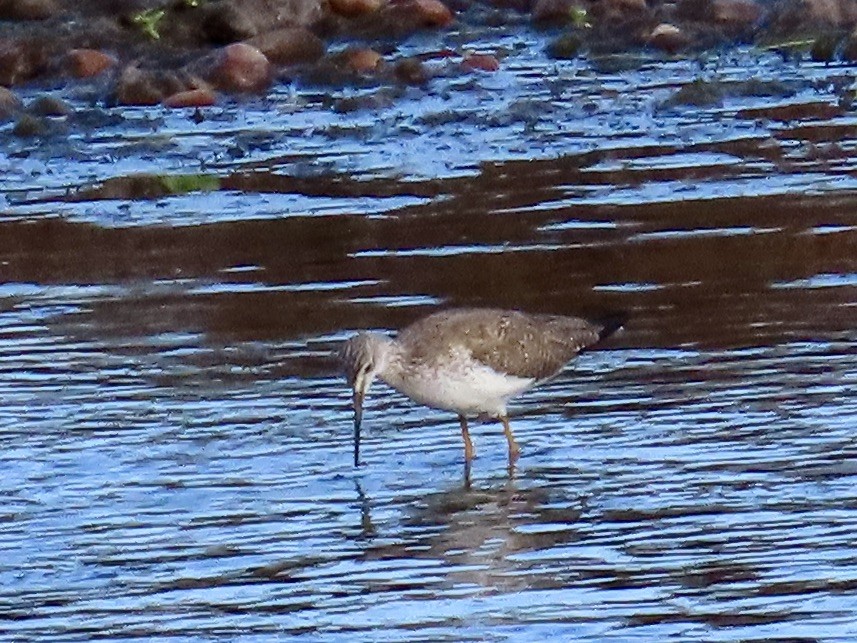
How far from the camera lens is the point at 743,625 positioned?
7035 millimetres

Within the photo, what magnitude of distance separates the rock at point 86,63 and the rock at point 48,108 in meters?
1.15

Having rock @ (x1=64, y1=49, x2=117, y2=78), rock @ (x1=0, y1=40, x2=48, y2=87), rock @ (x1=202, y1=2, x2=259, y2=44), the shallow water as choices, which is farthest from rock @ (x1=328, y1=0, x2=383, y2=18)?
the shallow water

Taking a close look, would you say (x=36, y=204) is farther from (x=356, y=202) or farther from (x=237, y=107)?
(x=237, y=107)

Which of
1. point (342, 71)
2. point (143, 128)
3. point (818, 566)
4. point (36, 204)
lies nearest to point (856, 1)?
point (342, 71)

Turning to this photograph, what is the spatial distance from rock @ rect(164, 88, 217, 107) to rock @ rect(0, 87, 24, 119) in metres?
1.01

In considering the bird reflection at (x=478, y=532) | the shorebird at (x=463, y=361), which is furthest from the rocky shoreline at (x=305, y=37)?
the bird reflection at (x=478, y=532)

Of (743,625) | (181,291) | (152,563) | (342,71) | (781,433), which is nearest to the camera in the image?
(743,625)

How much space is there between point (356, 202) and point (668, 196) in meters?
1.74

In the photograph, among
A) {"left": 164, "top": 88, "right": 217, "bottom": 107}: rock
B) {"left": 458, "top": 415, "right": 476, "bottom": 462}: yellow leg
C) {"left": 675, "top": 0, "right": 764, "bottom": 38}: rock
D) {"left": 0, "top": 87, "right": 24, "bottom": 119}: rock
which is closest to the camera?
{"left": 458, "top": 415, "right": 476, "bottom": 462}: yellow leg

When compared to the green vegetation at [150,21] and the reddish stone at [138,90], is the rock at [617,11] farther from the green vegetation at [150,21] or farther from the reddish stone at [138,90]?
the reddish stone at [138,90]

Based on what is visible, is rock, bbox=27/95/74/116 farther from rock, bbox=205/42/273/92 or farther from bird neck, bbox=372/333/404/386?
bird neck, bbox=372/333/404/386

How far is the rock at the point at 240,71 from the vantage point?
17.1 meters

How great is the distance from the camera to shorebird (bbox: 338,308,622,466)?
29.6 ft

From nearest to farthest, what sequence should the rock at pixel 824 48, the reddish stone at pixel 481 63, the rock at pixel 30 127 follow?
the rock at pixel 30 127
the rock at pixel 824 48
the reddish stone at pixel 481 63
